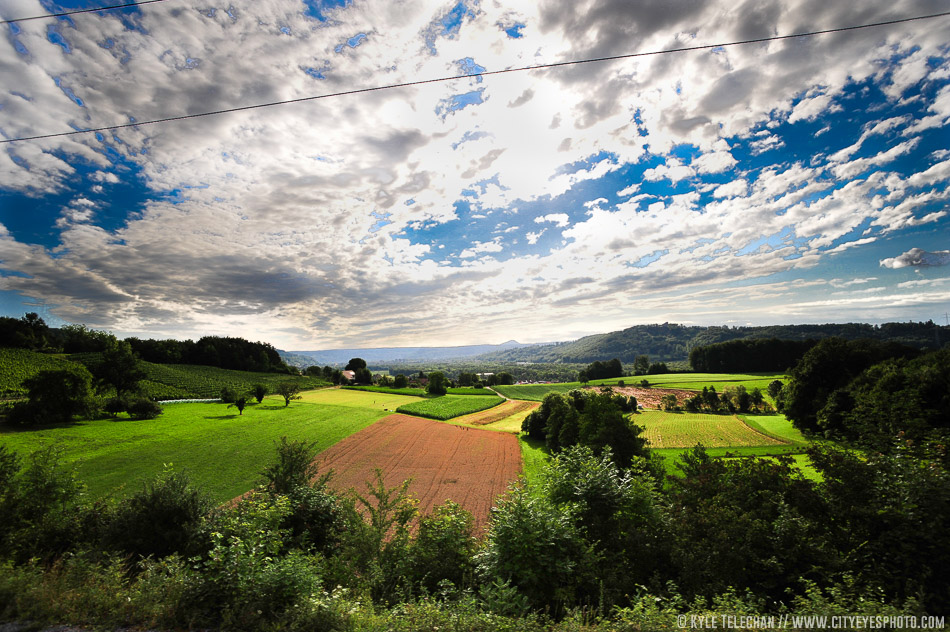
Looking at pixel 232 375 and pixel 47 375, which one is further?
pixel 232 375

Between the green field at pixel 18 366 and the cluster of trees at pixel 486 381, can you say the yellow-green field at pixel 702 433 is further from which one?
the green field at pixel 18 366

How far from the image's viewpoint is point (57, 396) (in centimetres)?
2944

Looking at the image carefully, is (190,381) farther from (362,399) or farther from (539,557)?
(539,557)

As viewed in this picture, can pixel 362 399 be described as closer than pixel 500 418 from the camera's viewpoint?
No

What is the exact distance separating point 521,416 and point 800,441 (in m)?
32.8

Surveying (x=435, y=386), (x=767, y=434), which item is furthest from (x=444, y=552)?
(x=435, y=386)

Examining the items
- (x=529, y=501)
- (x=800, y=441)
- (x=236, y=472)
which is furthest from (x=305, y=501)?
(x=800, y=441)

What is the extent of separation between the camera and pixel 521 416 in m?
54.9

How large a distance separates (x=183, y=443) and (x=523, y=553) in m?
32.4

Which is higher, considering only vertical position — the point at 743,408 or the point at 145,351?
the point at 145,351

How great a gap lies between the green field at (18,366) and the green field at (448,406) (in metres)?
38.9

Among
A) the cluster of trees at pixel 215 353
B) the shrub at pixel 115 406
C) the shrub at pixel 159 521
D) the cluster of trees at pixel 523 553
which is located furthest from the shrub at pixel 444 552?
the cluster of trees at pixel 215 353

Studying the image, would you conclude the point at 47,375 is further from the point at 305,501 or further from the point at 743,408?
the point at 743,408

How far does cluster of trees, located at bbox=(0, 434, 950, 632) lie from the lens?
231 inches
